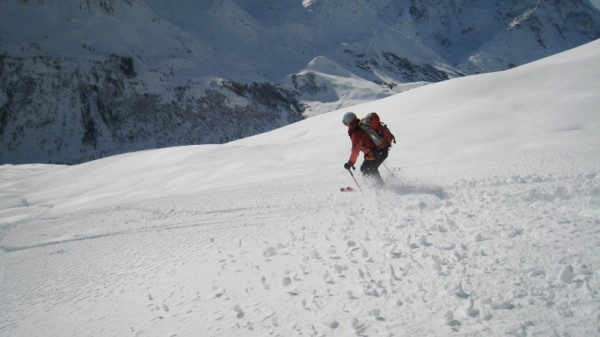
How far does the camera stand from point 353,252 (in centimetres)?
377

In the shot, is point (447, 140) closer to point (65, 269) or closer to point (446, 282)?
point (446, 282)

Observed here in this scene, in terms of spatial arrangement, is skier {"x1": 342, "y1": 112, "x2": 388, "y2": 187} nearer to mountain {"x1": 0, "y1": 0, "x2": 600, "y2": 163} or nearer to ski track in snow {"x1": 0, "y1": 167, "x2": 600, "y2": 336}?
ski track in snow {"x1": 0, "y1": 167, "x2": 600, "y2": 336}

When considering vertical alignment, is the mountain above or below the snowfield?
above

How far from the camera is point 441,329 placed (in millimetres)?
2383

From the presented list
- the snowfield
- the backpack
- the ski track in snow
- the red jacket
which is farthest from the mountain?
the ski track in snow

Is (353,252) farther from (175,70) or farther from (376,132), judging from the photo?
(175,70)

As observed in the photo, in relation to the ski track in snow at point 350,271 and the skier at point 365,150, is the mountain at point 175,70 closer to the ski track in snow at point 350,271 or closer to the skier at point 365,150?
the skier at point 365,150

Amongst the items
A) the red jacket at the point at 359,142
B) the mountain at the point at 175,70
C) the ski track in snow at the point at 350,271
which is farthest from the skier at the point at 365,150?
the mountain at the point at 175,70

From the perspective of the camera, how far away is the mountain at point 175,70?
44344mm

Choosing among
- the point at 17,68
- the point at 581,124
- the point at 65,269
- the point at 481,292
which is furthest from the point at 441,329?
the point at 17,68

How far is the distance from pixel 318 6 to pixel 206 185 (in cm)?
9108

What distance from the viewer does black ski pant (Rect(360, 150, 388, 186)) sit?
7.14m

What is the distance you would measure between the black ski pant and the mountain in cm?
4250

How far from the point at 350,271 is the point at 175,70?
5776 cm
